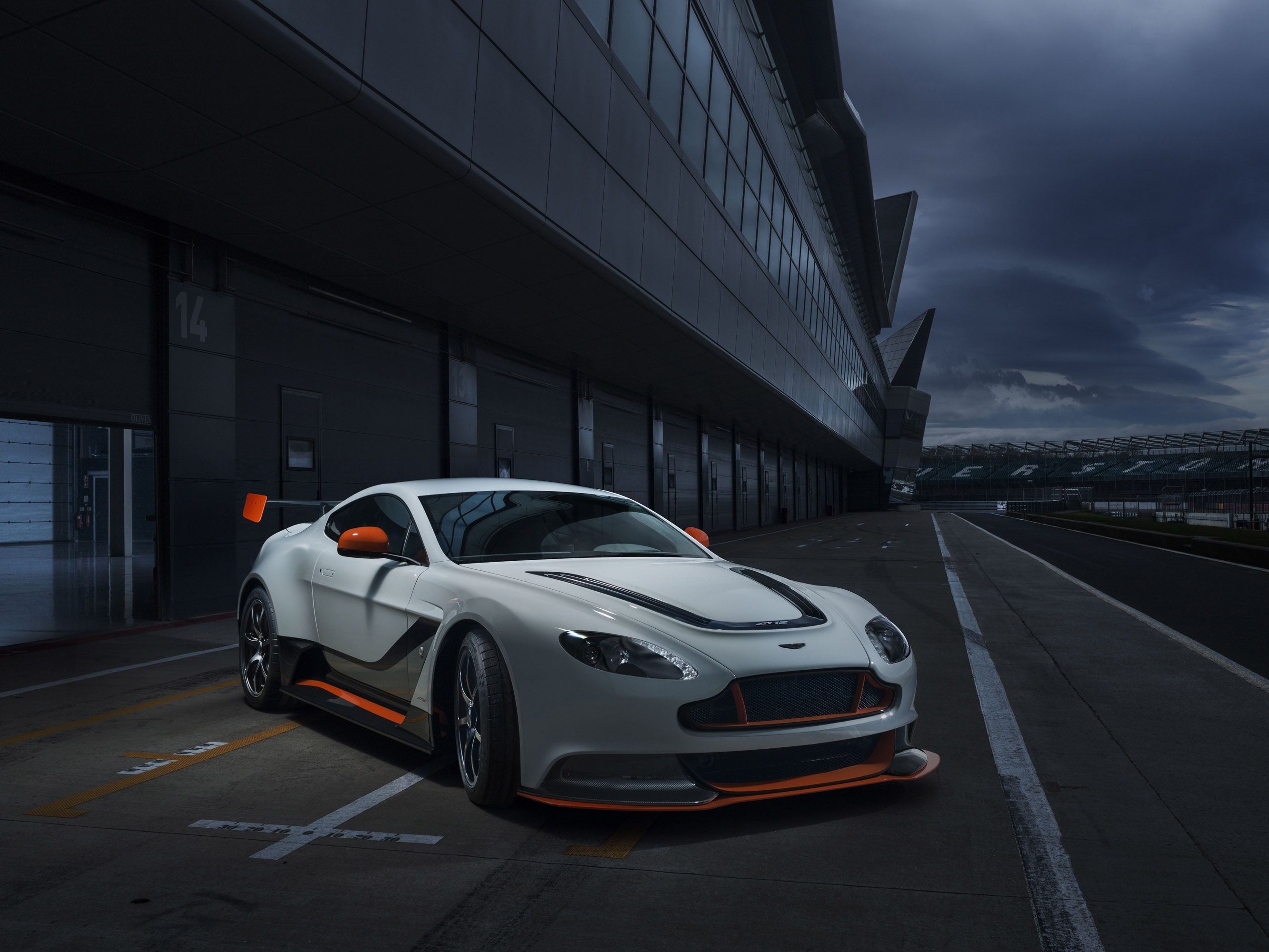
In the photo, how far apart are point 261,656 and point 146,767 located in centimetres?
119

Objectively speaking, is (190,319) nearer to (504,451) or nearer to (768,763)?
(504,451)

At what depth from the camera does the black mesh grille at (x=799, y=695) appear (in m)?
3.23

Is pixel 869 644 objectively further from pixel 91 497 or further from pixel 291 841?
pixel 91 497

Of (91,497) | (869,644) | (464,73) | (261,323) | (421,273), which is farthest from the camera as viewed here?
(91,497)

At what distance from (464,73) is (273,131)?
91.7 inches

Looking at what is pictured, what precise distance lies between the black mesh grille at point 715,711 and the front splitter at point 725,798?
265 mm

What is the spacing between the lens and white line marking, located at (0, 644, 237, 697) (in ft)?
20.1

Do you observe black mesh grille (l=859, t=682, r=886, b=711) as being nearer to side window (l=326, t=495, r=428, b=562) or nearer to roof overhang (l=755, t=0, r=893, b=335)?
side window (l=326, t=495, r=428, b=562)

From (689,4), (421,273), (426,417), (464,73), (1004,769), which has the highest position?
(689,4)

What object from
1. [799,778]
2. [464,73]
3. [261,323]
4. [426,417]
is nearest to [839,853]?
[799,778]

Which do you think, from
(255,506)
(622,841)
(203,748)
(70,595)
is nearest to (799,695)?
(622,841)

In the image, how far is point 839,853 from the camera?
3068 mm

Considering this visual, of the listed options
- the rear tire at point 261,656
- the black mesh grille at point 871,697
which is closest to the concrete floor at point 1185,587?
the black mesh grille at point 871,697

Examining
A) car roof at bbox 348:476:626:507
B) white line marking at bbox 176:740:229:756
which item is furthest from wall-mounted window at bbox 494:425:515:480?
white line marking at bbox 176:740:229:756
